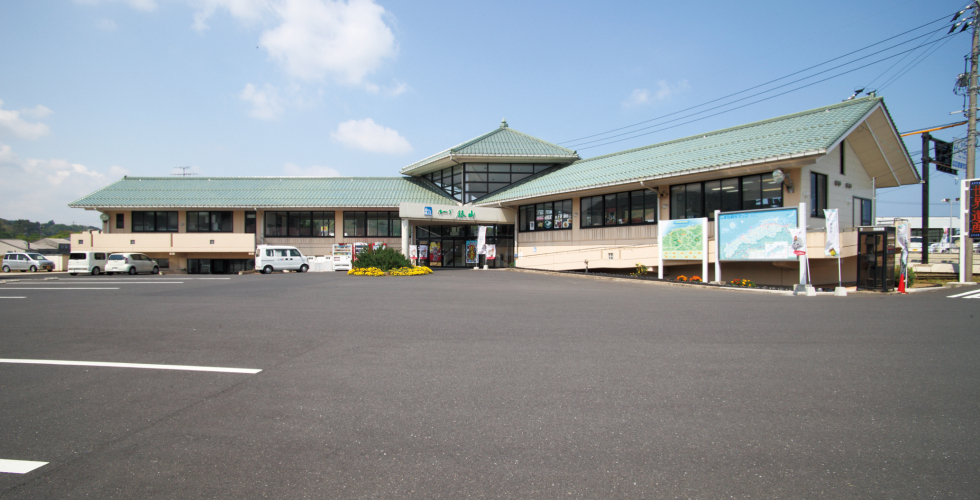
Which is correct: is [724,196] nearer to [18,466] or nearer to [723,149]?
[723,149]

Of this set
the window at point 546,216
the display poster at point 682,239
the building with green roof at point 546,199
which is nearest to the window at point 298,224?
the building with green roof at point 546,199

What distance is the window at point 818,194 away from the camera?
16750 millimetres

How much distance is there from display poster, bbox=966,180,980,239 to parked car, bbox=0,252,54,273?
52718 mm

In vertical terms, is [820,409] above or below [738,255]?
below

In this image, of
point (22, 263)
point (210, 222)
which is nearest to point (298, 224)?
point (210, 222)

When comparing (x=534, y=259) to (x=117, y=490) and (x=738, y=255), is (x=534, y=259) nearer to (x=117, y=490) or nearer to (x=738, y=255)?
(x=738, y=255)

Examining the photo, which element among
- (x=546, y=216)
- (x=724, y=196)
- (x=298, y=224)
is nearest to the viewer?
(x=724, y=196)

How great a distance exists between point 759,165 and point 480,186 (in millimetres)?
16677

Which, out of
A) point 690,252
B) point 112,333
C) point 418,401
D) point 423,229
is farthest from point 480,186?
point 418,401

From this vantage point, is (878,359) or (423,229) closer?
(878,359)

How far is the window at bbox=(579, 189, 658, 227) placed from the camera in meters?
20.1

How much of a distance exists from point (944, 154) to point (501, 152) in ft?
74.4

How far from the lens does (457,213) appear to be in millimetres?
25922

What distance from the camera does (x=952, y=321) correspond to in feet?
25.5
